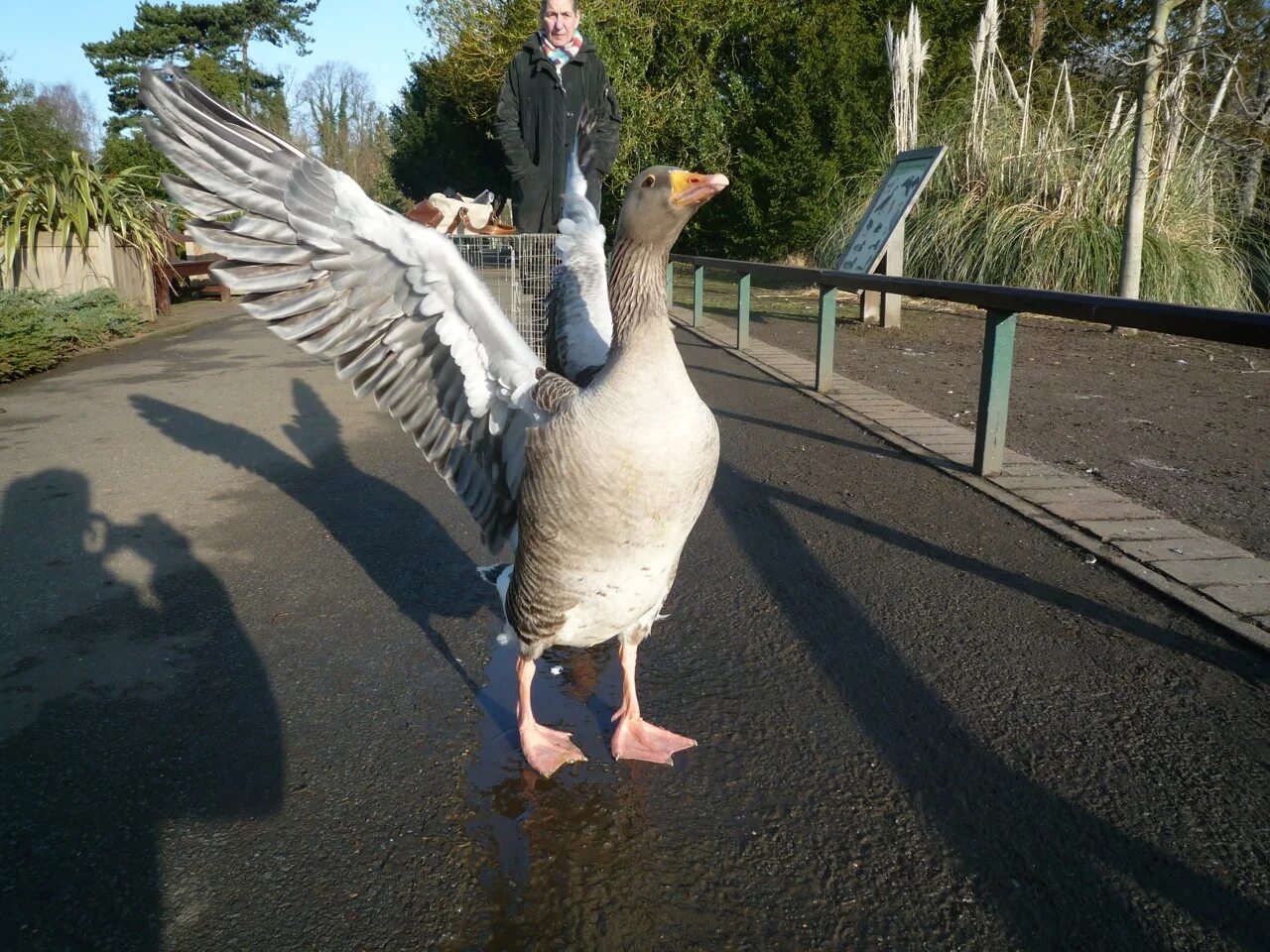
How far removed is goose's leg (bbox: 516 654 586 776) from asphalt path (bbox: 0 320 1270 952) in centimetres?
6

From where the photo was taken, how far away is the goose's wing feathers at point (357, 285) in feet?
8.63

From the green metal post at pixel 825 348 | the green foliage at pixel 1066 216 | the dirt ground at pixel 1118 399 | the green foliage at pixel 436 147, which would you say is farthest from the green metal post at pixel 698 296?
the green foliage at pixel 436 147

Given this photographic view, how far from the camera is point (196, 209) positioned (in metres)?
2.61

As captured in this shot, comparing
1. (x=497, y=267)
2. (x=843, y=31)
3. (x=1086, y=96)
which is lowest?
(x=497, y=267)

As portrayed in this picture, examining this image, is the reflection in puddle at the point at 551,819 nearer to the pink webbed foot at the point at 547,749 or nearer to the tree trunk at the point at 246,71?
→ the pink webbed foot at the point at 547,749

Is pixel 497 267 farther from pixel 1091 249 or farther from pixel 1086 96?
pixel 1086 96

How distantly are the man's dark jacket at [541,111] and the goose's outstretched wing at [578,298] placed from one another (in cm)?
175

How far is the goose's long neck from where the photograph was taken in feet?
8.36

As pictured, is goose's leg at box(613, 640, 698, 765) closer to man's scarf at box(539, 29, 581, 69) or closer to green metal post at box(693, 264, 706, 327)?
man's scarf at box(539, 29, 581, 69)

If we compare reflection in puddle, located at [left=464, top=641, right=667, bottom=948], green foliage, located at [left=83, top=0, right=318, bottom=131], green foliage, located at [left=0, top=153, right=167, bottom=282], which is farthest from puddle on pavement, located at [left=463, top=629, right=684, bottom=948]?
green foliage, located at [left=83, top=0, right=318, bottom=131]

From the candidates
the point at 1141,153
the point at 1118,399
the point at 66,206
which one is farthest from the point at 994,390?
the point at 66,206

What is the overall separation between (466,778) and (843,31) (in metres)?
21.1

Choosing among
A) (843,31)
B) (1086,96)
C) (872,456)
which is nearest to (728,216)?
(843,31)

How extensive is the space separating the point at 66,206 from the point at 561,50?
7.53 metres
